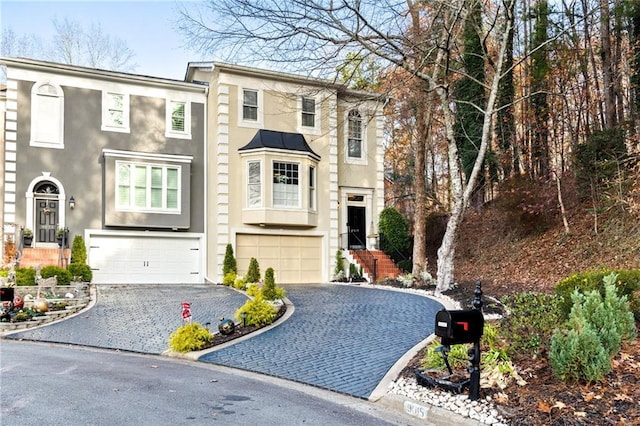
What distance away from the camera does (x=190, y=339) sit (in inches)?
356

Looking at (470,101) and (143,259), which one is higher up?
(470,101)

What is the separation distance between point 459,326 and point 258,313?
582 centimetres

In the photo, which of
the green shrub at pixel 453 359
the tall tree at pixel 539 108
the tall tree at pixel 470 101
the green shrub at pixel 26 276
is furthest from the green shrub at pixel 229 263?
the green shrub at pixel 453 359

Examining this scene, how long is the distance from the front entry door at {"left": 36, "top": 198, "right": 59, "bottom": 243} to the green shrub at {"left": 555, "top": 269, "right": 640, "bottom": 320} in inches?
631

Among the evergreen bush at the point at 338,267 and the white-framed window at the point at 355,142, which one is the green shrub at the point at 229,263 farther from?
the white-framed window at the point at 355,142

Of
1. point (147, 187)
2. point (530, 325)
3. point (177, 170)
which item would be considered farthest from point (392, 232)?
point (530, 325)

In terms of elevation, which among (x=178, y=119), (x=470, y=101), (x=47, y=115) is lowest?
(x=47, y=115)

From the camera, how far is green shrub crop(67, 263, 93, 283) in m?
16.3

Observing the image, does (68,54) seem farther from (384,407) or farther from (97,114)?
(384,407)

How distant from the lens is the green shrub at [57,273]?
1488 centimetres

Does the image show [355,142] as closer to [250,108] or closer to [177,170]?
[250,108]

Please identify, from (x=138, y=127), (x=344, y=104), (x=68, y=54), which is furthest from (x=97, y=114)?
(x=68, y=54)

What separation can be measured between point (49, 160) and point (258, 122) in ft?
24.0

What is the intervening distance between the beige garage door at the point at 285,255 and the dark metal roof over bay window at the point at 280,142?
10.7 feet
